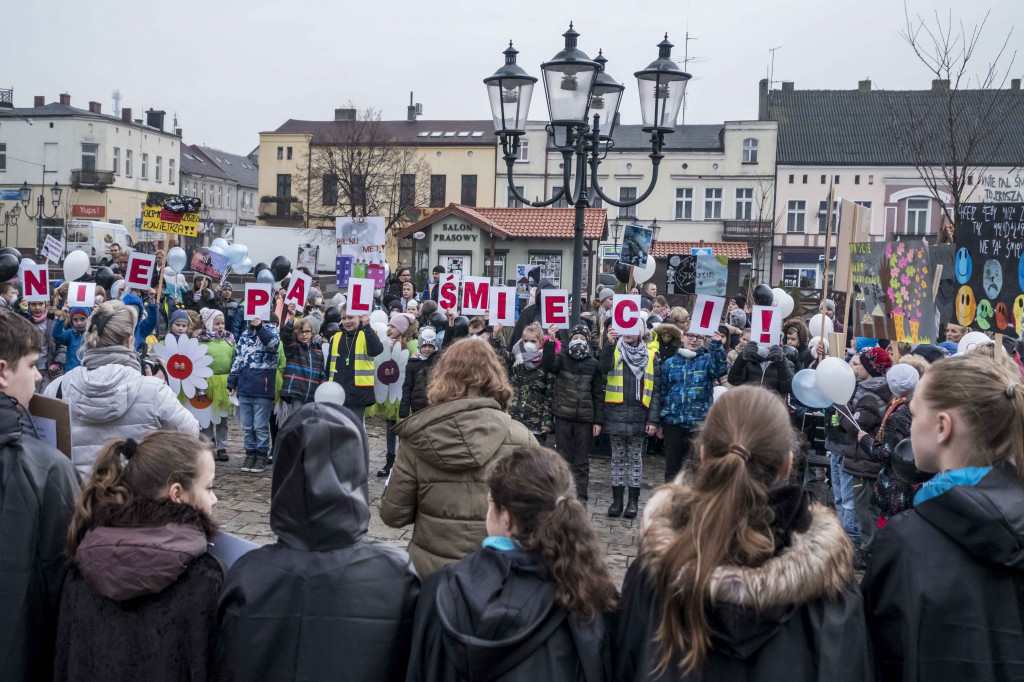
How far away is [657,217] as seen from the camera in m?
51.5

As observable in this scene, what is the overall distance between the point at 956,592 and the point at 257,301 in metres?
8.47

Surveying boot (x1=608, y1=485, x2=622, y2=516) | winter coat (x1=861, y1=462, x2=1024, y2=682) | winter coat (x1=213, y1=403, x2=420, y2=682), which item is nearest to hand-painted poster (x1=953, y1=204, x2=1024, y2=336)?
boot (x1=608, y1=485, x2=622, y2=516)

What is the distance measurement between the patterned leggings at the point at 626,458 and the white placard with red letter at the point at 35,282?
7.34m

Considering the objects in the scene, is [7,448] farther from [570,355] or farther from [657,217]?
[657,217]

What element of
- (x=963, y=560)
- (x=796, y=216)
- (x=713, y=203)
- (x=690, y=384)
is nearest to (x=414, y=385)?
(x=690, y=384)

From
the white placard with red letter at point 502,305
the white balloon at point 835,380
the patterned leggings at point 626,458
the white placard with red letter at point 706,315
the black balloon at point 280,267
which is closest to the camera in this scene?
the white balloon at point 835,380

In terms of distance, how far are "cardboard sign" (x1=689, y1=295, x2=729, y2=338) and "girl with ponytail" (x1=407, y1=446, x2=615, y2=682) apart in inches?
242

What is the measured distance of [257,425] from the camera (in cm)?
986

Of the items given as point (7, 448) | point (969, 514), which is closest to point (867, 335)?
point (969, 514)

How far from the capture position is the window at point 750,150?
51.1 m

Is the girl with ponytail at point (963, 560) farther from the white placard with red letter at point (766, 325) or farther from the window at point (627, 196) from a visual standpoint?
the window at point (627, 196)

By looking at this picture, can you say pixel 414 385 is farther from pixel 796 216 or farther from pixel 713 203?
pixel 796 216

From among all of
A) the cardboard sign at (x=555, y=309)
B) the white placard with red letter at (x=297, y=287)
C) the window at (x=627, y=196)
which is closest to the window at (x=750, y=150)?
the window at (x=627, y=196)

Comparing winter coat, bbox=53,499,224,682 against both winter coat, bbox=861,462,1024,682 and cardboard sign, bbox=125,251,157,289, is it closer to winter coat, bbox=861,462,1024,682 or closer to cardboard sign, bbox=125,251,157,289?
winter coat, bbox=861,462,1024,682
